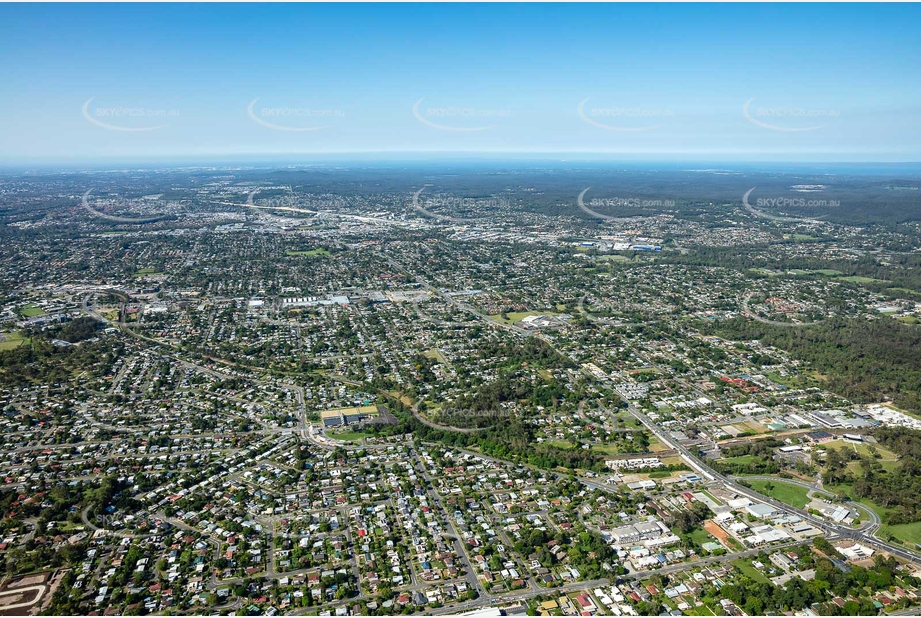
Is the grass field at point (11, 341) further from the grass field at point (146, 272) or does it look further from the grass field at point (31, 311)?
the grass field at point (146, 272)

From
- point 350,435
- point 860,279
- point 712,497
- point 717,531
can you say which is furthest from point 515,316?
point 860,279

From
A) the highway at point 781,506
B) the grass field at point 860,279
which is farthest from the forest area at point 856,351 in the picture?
the grass field at point 860,279

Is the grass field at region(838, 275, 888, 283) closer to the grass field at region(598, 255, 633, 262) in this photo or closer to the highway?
the grass field at region(598, 255, 633, 262)

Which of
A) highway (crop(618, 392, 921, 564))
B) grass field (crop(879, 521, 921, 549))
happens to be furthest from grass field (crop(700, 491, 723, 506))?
grass field (crop(879, 521, 921, 549))

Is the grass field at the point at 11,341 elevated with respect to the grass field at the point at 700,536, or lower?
elevated

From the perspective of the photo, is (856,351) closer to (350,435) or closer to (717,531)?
(717,531)

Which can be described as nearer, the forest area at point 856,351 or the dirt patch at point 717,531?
the dirt patch at point 717,531
